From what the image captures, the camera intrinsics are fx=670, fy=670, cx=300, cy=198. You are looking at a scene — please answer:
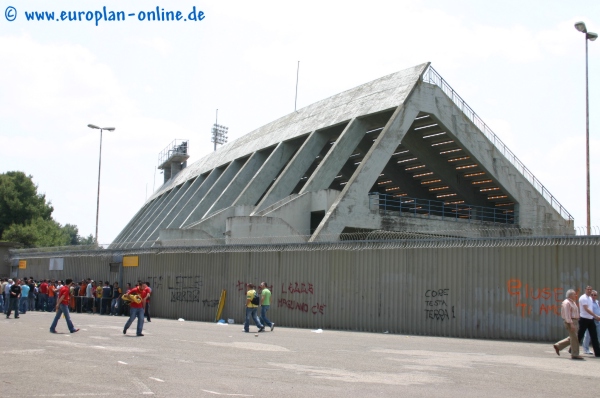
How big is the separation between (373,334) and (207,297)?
8.90m

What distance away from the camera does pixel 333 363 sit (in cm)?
1233

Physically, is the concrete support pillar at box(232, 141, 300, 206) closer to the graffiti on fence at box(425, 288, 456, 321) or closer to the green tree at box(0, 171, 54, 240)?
the graffiti on fence at box(425, 288, 456, 321)

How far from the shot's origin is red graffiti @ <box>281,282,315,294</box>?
24.0m

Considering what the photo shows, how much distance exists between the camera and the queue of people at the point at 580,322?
1405cm

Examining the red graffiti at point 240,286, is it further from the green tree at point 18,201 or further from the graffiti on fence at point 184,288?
the green tree at point 18,201

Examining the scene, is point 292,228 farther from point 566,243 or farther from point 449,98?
point 566,243

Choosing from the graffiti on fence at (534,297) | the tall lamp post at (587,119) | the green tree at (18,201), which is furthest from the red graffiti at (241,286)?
the green tree at (18,201)

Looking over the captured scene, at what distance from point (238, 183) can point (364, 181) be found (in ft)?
48.7

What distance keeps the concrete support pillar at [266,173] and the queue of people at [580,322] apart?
26.9 metres

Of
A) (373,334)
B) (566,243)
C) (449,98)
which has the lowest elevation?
(373,334)

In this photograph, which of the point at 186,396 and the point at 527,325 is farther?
the point at 527,325

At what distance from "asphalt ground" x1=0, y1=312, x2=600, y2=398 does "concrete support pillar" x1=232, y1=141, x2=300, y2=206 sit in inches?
903

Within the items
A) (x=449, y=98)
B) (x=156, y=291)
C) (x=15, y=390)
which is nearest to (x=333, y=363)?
(x=15, y=390)

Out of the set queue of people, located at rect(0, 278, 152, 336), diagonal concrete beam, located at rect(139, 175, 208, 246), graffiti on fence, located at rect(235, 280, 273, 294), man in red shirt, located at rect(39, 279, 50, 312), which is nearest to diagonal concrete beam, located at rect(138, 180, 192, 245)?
diagonal concrete beam, located at rect(139, 175, 208, 246)
